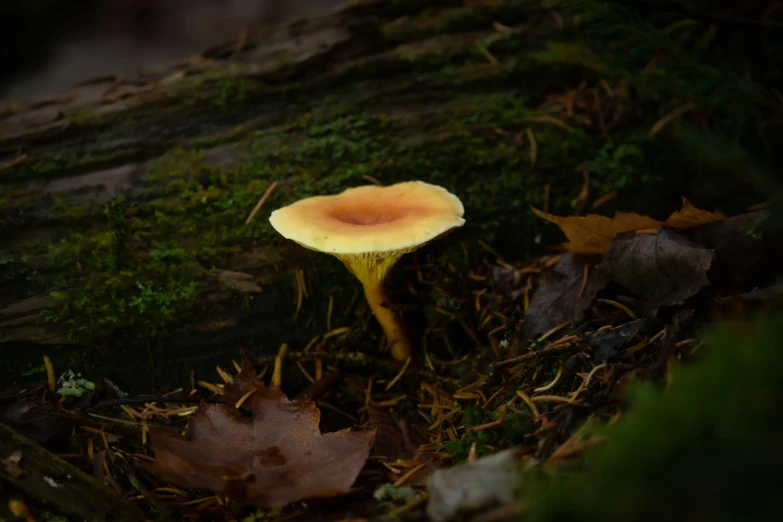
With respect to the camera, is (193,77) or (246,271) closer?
(246,271)

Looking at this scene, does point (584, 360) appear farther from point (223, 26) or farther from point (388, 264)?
A: point (223, 26)

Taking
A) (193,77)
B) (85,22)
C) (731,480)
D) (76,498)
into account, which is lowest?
(76,498)

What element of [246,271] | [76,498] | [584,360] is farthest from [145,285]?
[584,360]

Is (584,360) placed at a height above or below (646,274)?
below

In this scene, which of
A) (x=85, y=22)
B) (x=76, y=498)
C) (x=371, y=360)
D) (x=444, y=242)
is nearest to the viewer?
(x=76, y=498)

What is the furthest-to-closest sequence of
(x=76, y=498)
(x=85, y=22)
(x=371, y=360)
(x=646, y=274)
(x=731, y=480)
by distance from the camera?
(x=85, y=22)
(x=371, y=360)
(x=646, y=274)
(x=76, y=498)
(x=731, y=480)

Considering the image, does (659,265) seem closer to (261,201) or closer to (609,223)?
(609,223)
